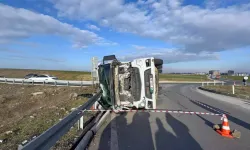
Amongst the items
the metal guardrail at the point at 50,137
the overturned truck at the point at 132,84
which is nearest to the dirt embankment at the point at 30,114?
the metal guardrail at the point at 50,137

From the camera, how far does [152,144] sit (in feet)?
19.6

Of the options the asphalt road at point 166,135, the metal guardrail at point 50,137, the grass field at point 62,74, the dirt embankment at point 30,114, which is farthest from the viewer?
the grass field at point 62,74

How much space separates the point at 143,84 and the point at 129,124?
7.44 ft

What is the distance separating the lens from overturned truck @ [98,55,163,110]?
33.8 feet

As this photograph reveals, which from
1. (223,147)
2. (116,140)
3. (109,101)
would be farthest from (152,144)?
(109,101)

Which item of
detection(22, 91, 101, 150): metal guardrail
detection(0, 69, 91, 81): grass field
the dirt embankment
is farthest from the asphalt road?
detection(0, 69, 91, 81): grass field

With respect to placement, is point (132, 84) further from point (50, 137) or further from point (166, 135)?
point (50, 137)

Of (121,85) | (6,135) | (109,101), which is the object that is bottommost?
(6,135)

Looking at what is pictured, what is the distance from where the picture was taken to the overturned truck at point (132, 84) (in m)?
10.3

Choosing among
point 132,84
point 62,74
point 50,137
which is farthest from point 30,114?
point 62,74

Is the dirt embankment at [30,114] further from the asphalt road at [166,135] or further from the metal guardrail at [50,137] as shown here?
the asphalt road at [166,135]

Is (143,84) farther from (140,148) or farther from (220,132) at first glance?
(140,148)

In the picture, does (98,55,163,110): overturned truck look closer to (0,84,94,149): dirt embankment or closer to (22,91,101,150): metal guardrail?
(0,84,94,149): dirt embankment

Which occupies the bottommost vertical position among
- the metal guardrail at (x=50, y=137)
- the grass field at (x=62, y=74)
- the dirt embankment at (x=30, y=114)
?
the dirt embankment at (x=30, y=114)
